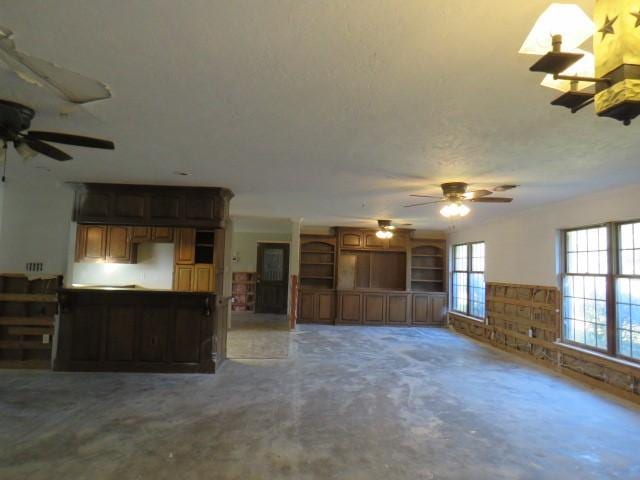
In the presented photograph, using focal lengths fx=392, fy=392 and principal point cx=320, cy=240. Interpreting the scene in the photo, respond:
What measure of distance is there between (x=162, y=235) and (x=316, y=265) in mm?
4147

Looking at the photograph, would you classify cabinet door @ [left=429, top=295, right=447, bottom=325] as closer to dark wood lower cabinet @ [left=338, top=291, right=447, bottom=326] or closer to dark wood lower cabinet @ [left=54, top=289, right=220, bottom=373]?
dark wood lower cabinet @ [left=338, top=291, right=447, bottom=326]

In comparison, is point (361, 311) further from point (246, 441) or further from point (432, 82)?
point (432, 82)

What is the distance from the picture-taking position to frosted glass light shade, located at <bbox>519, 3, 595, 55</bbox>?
1231mm

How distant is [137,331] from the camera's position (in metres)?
4.90

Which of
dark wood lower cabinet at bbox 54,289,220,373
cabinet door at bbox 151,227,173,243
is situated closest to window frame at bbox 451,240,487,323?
dark wood lower cabinet at bbox 54,289,220,373

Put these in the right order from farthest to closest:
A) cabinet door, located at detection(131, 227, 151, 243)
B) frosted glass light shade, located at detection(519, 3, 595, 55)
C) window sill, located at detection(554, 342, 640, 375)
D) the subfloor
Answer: cabinet door, located at detection(131, 227, 151, 243) → the subfloor → window sill, located at detection(554, 342, 640, 375) → frosted glass light shade, located at detection(519, 3, 595, 55)

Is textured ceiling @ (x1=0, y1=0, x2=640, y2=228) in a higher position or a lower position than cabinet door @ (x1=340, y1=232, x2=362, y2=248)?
higher

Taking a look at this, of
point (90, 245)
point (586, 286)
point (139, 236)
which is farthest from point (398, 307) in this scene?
point (90, 245)

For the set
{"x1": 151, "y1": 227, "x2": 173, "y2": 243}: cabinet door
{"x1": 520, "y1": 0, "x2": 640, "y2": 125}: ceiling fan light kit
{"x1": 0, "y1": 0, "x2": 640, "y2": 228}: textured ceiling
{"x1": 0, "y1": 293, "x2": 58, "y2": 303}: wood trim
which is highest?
{"x1": 0, "y1": 0, "x2": 640, "y2": 228}: textured ceiling

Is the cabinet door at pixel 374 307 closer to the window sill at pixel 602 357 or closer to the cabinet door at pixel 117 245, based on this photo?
the window sill at pixel 602 357

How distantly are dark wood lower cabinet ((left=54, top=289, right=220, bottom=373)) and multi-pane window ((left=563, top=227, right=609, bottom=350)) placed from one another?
4.75 meters

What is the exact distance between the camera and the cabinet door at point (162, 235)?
6359 mm

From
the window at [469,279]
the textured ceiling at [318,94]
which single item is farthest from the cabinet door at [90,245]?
the window at [469,279]

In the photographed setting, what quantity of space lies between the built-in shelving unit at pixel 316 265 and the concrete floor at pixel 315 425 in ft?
14.3
